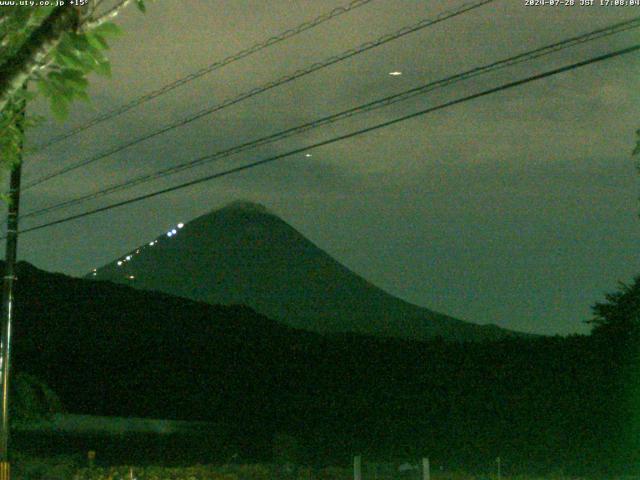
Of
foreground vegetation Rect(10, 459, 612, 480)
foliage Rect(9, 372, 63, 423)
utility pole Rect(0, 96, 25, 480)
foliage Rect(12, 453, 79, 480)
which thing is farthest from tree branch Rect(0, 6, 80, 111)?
foliage Rect(9, 372, 63, 423)

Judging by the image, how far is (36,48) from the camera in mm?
4945

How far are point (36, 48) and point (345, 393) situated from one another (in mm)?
26914

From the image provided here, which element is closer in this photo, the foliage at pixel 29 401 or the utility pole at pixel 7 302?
the utility pole at pixel 7 302

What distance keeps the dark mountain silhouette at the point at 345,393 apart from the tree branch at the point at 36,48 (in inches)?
821

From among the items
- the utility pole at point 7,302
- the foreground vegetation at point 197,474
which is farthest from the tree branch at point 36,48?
the foreground vegetation at point 197,474

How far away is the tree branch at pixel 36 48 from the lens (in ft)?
16.2

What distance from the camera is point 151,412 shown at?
37312 mm

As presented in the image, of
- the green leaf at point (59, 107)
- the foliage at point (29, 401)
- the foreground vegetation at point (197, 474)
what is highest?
the green leaf at point (59, 107)

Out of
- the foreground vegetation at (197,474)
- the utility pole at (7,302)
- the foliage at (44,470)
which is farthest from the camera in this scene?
the foliage at (44,470)

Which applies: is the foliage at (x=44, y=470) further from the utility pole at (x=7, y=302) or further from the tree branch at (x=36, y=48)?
the tree branch at (x=36, y=48)

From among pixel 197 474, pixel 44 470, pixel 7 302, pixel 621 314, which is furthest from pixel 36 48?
pixel 621 314

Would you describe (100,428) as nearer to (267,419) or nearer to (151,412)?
(151,412)

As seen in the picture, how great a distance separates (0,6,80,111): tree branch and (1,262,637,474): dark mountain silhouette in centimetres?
2085

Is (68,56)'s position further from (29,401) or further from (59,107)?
(29,401)
